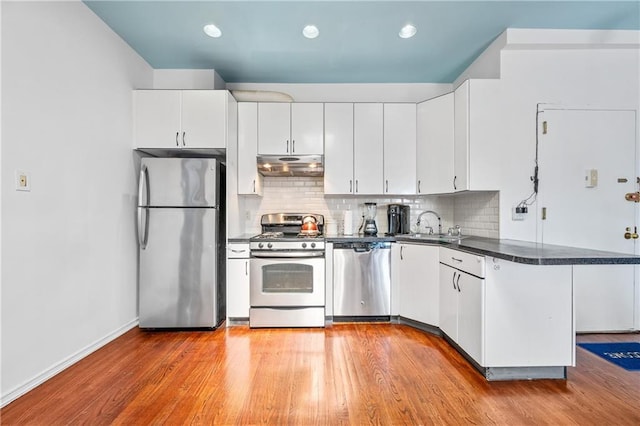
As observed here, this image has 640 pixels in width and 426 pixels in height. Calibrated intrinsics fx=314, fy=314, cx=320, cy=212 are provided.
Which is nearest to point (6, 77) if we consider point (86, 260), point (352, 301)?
point (86, 260)

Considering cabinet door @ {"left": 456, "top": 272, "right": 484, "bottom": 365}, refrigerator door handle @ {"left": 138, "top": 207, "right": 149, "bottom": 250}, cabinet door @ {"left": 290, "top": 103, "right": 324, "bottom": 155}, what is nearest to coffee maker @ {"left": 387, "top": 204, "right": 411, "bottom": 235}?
cabinet door @ {"left": 290, "top": 103, "right": 324, "bottom": 155}

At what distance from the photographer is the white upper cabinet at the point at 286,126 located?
355cm

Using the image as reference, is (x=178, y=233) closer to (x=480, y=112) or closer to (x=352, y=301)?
(x=352, y=301)

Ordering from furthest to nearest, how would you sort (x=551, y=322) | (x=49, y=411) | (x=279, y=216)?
(x=279, y=216) → (x=551, y=322) → (x=49, y=411)

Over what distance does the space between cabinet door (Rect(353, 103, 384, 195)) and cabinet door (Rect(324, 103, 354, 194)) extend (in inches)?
2.7

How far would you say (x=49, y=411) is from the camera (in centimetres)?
184

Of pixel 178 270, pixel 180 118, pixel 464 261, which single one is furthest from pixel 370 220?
pixel 180 118

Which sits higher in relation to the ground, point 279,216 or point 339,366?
point 279,216

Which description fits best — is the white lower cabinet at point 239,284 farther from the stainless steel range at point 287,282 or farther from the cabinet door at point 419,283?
the cabinet door at point 419,283

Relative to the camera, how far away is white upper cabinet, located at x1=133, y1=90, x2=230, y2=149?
3197 millimetres

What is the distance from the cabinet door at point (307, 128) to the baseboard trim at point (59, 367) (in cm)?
249

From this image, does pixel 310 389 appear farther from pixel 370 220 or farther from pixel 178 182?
pixel 178 182

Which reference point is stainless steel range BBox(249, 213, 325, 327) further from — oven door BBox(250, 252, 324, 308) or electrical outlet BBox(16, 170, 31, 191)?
electrical outlet BBox(16, 170, 31, 191)

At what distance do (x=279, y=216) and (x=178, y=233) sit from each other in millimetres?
1167
